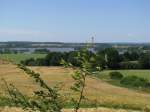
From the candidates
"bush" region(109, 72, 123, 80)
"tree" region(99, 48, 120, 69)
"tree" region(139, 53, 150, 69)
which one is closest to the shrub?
"tree" region(139, 53, 150, 69)

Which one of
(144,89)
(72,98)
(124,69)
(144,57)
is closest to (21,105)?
(72,98)

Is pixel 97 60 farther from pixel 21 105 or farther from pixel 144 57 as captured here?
pixel 144 57

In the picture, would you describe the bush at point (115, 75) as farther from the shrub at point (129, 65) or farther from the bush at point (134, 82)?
the shrub at point (129, 65)

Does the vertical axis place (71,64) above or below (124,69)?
above

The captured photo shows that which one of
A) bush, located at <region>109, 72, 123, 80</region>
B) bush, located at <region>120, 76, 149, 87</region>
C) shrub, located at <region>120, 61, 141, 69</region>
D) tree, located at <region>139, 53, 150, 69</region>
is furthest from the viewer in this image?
tree, located at <region>139, 53, 150, 69</region>

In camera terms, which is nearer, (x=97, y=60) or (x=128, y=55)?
(x=97, y=60)

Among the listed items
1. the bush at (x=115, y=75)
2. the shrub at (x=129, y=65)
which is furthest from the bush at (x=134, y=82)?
the shrub at (x=129, y=65)

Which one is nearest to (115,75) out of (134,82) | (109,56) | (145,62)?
(134,82)

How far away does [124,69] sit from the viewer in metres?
94.3

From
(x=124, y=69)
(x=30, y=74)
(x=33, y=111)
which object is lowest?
(x=124, y=69)

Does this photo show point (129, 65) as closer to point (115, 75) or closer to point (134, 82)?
point (115, 75)

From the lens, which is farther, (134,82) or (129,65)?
(129,65)

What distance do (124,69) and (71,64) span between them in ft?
293

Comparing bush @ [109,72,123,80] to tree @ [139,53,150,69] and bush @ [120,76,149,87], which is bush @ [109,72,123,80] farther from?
tree @ [139,53,150,69]
